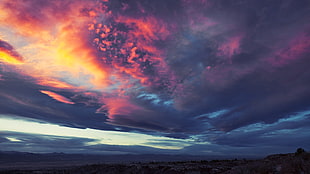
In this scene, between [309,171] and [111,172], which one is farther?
[111,172]

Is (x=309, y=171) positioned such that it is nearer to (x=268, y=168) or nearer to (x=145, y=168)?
(x=268, y=168)

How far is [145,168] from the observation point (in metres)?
37.2

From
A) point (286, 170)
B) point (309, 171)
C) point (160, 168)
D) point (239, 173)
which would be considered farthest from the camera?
point (160, 168)

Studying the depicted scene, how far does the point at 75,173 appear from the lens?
155 ft

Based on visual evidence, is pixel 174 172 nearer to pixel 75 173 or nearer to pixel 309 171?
pixel 309 171

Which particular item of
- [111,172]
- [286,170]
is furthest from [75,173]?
[286,170]

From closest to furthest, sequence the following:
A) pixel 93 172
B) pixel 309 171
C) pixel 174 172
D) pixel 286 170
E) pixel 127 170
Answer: pixel 309 171, pixel 286 170, pixel 174 172, pixel 127 170, pixel 93 172

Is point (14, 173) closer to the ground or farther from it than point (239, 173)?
closer to the ground

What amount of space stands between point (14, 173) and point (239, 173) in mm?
60896

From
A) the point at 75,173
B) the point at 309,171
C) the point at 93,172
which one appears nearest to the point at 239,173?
the point at 309,171

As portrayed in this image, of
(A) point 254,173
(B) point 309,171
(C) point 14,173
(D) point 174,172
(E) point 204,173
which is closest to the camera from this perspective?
(B) point 309,171

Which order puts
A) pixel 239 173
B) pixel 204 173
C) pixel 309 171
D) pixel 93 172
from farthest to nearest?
pixel 93 172 → pixel 204 173 → pixel 239 173 → pixel 309 171

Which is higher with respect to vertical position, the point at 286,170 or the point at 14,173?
the point at 286,170

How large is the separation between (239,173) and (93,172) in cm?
3831
